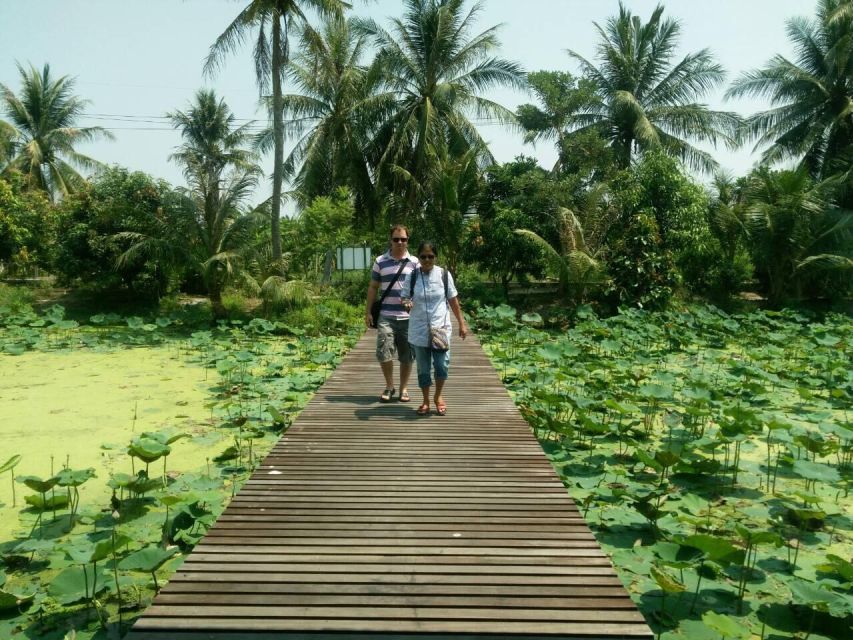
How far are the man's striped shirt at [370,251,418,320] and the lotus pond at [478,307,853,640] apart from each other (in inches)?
55.6

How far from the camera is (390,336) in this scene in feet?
17.2

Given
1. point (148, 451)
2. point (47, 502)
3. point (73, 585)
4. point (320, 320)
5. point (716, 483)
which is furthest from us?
point (320, 320)

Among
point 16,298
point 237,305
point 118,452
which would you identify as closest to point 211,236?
point 237,305

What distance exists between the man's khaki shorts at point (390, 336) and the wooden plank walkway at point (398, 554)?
864mm

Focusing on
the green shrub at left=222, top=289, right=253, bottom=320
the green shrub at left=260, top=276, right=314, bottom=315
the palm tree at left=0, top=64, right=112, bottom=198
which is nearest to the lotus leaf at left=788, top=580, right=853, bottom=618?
the green shrub at left=260, top=276, right=314, bottom=315

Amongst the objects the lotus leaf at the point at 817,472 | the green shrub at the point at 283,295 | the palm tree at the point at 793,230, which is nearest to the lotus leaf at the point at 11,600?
the lotus leaf at the point at 817,472

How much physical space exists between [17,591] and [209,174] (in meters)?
12.1

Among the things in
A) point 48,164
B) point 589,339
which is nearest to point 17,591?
point 589,339

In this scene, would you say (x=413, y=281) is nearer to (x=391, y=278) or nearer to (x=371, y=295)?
(x=391, y=278)

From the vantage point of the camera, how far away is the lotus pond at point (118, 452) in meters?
2.95

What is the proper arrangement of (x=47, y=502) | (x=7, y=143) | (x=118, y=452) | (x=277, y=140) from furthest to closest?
(x=7, y=143) → (x=277, y=140) → (x=118, y=452) → (x=47, y=502)

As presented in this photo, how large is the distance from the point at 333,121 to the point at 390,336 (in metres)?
14.8

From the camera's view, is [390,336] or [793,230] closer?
[390,336]

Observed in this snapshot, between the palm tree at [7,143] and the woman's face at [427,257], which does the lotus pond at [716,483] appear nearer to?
the woman's face at [427,257]
